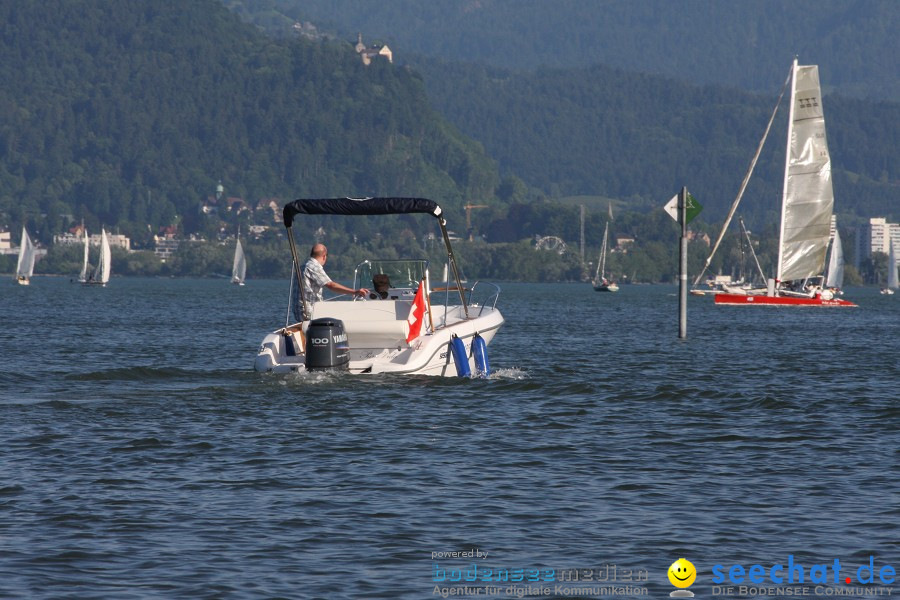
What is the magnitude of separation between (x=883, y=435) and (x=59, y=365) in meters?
19.1

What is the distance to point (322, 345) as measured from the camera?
22453 millimetres

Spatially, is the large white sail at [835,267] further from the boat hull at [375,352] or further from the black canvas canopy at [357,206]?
the black canvas canopy at [357,206]

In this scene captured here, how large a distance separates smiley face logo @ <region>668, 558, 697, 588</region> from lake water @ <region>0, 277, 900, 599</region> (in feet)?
0.33

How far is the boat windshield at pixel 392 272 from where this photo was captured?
88.3ft

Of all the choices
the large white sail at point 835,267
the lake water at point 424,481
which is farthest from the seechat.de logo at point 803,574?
the large white sail at point 835,267

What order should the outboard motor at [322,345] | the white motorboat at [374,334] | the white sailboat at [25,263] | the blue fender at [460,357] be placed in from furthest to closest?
1. the white sailboat at [25,263]
2. the blue fender at [460,357]
3. the white motorboat at [374,334]
4. the outboard motor at [322,345]

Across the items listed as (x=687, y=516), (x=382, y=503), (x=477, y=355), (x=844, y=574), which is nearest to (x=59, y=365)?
(x=477, y=355)

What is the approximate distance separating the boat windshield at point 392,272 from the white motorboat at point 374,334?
0.81 meters

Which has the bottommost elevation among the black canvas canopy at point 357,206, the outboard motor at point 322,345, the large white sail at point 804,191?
the outboard motor at point 322,345

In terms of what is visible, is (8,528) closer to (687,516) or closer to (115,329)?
(687,516)

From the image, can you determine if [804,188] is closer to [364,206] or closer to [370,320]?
[364,206]

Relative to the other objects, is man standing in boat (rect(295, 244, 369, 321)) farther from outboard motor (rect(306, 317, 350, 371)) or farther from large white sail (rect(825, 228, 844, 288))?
large white sail (rect(825, 228, 844, 288))

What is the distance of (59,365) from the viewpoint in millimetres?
31750

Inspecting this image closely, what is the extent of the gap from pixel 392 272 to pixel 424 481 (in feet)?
39.0
